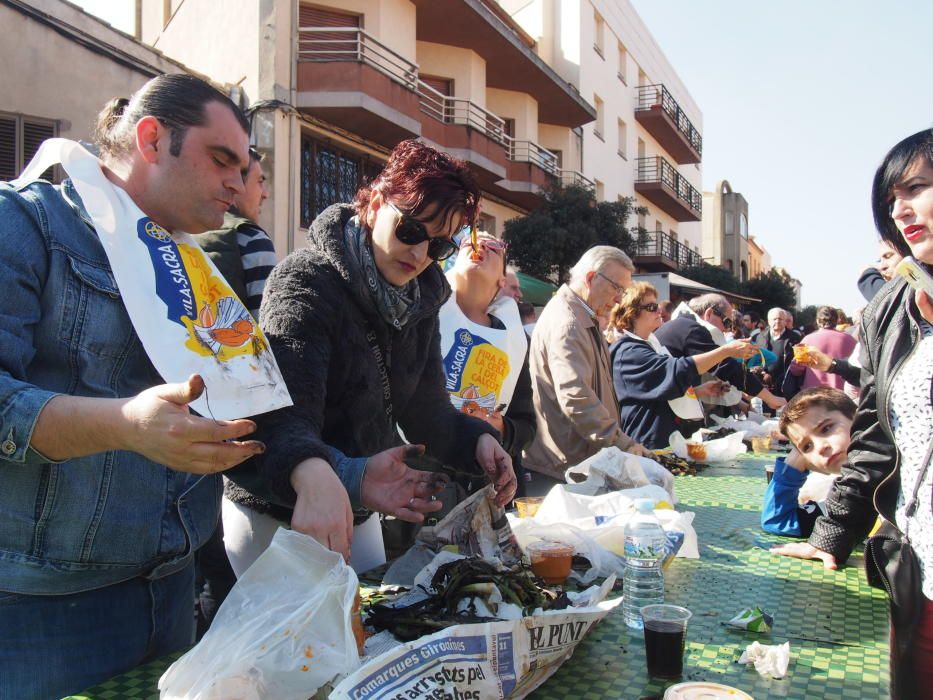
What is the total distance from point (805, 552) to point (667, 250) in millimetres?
27770

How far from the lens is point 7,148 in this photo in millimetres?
7945

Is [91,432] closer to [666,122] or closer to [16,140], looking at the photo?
[16,140]

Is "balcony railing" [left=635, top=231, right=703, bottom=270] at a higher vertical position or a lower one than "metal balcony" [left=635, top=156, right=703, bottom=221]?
lower

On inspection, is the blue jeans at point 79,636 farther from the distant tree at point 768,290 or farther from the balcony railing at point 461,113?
the distant tree at point 768,290

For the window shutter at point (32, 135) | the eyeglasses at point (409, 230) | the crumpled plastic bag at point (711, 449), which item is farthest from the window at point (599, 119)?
the eyeglasses at point (409, 230)

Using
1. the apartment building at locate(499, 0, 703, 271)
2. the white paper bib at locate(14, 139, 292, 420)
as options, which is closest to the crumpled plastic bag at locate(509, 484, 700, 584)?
the white paper bib at locate(14, 139, 292, 420)

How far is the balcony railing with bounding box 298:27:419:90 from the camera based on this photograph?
11109 millimetres

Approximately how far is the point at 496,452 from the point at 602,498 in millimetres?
599

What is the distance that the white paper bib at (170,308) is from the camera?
1279 millimetres

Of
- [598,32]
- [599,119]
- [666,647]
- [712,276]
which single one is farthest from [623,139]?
[666,647]

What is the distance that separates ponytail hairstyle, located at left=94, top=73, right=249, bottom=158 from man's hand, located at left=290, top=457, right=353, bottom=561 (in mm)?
738

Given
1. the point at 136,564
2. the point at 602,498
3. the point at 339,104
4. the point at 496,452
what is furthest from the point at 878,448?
the point at 339,104

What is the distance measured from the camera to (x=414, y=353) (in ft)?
6.35

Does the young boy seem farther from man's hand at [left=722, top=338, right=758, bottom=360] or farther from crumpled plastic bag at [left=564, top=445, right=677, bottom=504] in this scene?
man's hand at [left=722, top=338, right=758, bottom=360]
